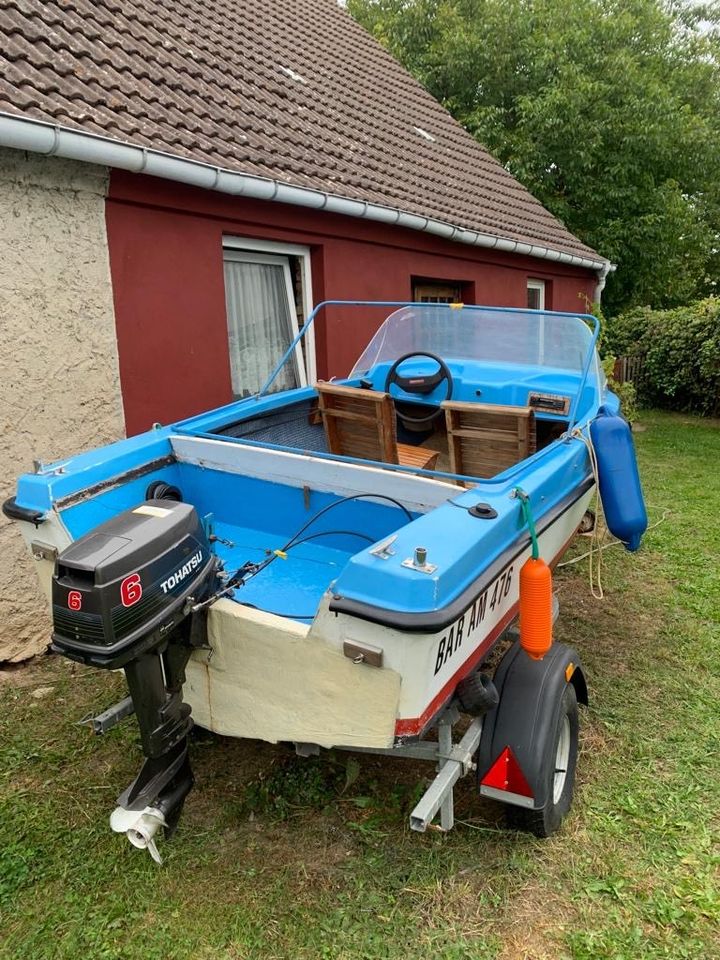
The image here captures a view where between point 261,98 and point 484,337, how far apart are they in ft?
11.4

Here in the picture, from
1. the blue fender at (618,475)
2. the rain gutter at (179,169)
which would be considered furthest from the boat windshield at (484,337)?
the rain gutter at (179,169)

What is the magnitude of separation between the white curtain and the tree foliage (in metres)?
10.5

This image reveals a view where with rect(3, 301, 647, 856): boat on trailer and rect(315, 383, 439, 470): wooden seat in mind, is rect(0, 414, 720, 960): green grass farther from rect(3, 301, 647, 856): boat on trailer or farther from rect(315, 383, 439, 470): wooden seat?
rect(315, 383, 439, 470): wooden seat

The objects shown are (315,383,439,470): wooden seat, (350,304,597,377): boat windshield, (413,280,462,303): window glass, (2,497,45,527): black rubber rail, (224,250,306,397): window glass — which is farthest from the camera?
(413,280,462,303): window glass

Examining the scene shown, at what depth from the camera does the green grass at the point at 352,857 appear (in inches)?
84.0

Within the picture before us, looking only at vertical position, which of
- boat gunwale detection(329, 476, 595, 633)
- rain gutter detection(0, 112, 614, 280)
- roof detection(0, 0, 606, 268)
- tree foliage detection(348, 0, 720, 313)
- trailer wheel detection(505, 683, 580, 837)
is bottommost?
trailer wheel detection(505, 683, 580, 837)

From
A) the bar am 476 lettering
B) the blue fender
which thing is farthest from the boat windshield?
the bar am 476 lettering

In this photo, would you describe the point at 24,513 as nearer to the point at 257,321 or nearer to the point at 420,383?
the point at 420,383

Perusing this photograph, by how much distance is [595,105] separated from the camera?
14.1 metres

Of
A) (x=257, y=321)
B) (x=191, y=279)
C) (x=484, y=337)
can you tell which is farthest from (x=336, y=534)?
(x=257, y=321)

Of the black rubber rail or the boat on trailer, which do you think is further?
the black rubber rail

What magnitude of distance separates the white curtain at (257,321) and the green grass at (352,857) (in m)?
2.90

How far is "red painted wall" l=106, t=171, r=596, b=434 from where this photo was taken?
4328 mm

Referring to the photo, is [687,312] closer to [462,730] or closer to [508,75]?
[508,75]
